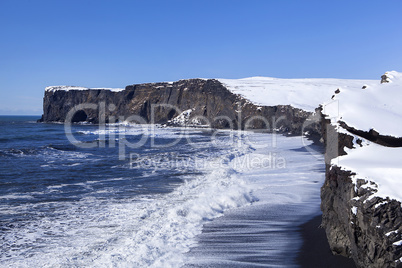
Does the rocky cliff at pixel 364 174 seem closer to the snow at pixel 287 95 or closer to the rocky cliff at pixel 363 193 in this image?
the rocky cliff at pixel 363 193

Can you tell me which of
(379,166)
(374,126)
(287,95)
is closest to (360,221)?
(379,166)

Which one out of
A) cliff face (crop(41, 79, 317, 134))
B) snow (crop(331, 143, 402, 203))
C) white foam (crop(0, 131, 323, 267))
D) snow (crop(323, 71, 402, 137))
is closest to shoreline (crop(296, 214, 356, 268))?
snow (crop(331, 143, 402, 203))

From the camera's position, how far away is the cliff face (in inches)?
1886

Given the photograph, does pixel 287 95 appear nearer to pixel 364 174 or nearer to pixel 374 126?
pixel 374 126

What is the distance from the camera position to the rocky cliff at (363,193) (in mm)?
4441

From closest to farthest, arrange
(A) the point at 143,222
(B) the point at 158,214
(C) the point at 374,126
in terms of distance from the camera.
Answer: (C) the point at 374,126 < (A) the point at 143,222 < (B) the point at 158,214

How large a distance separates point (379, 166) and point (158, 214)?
522 cm

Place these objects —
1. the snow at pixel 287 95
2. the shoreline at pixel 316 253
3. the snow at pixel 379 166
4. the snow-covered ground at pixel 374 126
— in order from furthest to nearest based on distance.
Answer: the snow at pixel 287 95, the shoreline at pixel 316 253, the snow-covered ground at pixel 374 126, the snow at pixel 379 166

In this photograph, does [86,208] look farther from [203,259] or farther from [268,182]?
[268,182]

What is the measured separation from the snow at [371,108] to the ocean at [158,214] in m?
2.57

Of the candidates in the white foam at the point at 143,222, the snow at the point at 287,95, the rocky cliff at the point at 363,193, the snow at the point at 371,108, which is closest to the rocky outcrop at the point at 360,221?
the rocky cliff at the point at 363,193

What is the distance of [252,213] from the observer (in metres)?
8.98

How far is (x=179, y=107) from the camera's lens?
67250 mm

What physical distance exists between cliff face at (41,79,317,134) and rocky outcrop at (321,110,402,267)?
3056cm
